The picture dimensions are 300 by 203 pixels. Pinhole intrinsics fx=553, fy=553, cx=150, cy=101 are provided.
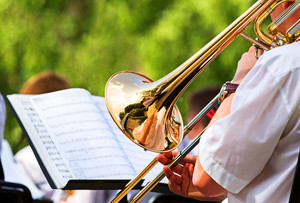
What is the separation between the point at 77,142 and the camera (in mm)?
2213

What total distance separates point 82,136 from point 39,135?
7.1 inches

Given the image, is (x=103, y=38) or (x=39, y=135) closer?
(x=39, y=135)

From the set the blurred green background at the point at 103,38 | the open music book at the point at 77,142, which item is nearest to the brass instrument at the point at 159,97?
the open music book at the point at 77,142

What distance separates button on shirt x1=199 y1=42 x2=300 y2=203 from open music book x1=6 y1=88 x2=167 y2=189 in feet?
1.87

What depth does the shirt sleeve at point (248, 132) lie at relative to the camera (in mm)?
1589

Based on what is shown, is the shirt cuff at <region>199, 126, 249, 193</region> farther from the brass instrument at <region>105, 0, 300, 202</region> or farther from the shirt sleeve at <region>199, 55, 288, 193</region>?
the brass instrument at <region>105, 0, 300, 202</region>

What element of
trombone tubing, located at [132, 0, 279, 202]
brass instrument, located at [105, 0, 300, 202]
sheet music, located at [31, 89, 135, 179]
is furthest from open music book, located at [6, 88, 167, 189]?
trombone tubing, located at [132, 0, 279, 202]

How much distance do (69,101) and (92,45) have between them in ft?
19.8

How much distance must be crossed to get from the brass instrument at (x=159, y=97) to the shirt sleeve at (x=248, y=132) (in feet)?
0.76

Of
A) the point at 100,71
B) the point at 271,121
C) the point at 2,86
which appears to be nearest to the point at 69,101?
the point at 271,121

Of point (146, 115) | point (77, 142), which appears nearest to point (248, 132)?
point (146, 115)

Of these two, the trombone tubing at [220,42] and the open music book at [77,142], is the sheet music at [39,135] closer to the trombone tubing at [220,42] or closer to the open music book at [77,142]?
the open music book at [77,142]

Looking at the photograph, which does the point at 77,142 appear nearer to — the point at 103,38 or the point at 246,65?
the point at 246,65

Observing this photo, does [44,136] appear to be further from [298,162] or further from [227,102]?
[298,162]
